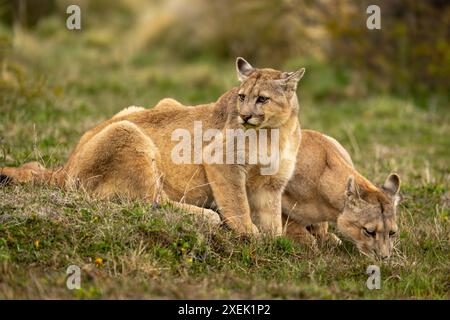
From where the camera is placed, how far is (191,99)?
1783 centimetres

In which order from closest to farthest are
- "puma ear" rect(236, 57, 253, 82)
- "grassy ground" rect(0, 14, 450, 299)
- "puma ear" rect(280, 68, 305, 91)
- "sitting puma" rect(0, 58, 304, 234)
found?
1. "grassy ground" rect(0, 14, 450, 299)
2. "sitting puma" rect(0, 58, 304, 234)
3. "puma ear" rect(280, 68, 305, 91)
4. "puma ear" rect(236, 57, 253, 82)

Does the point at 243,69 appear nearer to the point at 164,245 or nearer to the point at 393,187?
the point at 393,187

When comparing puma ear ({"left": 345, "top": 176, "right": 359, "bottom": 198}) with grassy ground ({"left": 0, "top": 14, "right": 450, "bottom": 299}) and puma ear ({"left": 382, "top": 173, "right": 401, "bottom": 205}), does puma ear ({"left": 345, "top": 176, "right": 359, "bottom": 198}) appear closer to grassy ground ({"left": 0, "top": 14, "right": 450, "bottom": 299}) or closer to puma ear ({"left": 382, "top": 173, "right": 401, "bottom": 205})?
puma ear ({"left": 382, "top": 173, "right": 401, "bottom": 205})

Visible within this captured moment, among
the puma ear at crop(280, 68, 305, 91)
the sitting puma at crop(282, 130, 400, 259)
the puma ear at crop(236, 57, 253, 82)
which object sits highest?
the puma ear at crop(236, 57, 253, 82)

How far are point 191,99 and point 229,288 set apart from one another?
11.2 m

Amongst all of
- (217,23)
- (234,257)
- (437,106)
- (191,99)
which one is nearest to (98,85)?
(191,99)

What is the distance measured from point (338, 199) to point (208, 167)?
1672 mm

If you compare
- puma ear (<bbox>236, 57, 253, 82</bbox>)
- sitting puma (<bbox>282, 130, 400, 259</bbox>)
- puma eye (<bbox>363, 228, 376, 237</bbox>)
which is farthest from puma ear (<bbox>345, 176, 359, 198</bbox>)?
puma ear (<bbox>236, 57, 253, 82</bbox>)

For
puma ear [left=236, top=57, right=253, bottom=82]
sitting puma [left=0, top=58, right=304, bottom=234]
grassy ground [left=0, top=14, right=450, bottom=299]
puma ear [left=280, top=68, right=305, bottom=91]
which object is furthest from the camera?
puma ear [left=236, top=57, right=253, bottom=82]

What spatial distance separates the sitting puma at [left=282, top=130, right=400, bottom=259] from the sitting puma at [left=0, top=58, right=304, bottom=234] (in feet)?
1.84

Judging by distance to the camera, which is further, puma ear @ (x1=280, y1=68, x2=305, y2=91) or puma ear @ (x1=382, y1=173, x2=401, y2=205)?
puma ear @ (x1=382, y1=173, x2=401, y2=205)

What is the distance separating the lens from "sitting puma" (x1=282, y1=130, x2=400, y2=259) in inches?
333

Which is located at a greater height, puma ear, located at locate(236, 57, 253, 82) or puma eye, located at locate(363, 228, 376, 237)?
puma ear, located at locate(236, 57, 253, 82)

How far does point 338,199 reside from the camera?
8.97 metres
